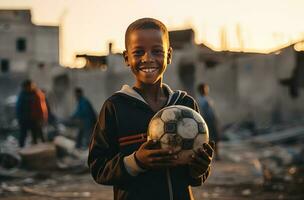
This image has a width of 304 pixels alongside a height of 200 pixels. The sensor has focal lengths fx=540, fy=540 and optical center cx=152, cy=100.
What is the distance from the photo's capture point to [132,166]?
221cm

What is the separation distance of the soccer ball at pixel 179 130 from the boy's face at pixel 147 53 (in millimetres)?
178

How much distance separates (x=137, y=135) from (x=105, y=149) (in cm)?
15

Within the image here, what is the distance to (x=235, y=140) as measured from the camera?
62.7 ft

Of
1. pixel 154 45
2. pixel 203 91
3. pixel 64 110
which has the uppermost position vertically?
pixel 154 45

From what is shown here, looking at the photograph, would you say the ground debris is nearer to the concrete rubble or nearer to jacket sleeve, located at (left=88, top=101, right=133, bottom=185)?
the concrete rubble

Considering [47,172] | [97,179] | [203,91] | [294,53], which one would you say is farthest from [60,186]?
[294,53]

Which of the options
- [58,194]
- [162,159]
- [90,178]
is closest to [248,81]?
[90,178]

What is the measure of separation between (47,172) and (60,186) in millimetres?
1720

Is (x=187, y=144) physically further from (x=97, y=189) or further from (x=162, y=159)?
(x=97, y=189)

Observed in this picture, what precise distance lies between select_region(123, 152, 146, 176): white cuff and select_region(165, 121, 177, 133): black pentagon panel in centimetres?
18

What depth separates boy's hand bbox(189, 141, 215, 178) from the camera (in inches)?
85.1

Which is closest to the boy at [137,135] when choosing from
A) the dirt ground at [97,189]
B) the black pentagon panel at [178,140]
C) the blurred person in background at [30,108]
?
the black pentagon panel at [178,140]

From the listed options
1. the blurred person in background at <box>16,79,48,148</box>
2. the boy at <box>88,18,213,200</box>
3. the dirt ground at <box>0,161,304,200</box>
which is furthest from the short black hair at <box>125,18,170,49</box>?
the blurred person in background at <box>16,79,48,148</box>

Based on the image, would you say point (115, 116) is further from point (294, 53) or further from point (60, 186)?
point (294, 53)
